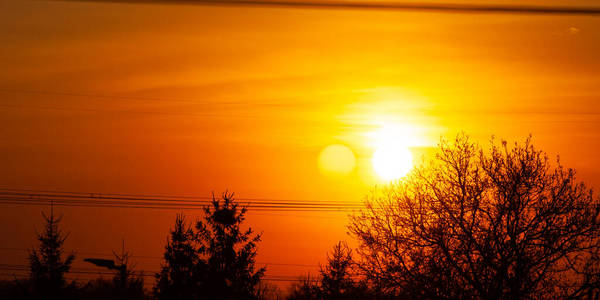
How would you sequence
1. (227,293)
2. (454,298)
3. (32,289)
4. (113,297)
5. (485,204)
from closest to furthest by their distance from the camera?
(454,298)
(485,204)
(32,289)
(227,293)
(113,297)

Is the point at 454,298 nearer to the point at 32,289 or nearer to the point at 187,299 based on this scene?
the point at 187,299

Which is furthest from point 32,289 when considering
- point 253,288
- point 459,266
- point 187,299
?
point 459,266

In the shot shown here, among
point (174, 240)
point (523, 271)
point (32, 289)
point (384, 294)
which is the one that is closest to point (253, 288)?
point (174, 240)

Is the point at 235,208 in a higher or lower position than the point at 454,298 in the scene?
higher

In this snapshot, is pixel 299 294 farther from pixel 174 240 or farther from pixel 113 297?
pixel 113 297

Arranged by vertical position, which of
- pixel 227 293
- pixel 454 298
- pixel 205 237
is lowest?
pixel 454 298

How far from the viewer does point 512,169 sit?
20281 mm

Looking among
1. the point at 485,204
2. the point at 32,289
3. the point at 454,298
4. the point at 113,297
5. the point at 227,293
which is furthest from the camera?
the point at 113,297

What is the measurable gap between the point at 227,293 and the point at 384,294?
46.3 ft

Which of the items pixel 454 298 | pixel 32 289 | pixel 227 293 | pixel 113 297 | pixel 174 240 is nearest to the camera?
pixel 454 298

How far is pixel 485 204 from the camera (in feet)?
65.7

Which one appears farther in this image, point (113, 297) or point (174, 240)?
point (174, 240)

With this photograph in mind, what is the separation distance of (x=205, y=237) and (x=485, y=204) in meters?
18.8

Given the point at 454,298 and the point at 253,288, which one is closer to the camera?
the point at 454,298
